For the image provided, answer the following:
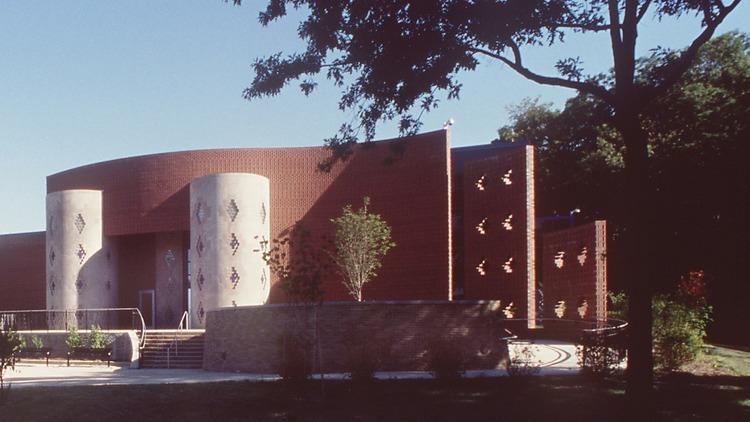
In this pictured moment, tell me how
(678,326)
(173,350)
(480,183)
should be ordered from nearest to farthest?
(678,326), (173,350), (480,183)

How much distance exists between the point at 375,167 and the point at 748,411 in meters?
19.7

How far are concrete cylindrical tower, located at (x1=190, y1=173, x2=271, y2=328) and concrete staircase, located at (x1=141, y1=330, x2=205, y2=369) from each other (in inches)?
140

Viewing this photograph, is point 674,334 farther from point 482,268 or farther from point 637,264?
point 482,268

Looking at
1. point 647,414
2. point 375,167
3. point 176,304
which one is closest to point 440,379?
point 647,414

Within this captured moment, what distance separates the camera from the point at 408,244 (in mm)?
28953

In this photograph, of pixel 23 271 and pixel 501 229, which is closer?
pixel 501 229

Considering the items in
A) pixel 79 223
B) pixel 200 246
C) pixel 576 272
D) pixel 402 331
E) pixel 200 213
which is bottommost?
pixel 402 331

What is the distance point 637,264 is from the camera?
1245 cm

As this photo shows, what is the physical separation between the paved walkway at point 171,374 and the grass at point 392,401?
5.44ft

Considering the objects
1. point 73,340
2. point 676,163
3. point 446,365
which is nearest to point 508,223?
point 676,163

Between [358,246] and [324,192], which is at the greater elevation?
[324,192]

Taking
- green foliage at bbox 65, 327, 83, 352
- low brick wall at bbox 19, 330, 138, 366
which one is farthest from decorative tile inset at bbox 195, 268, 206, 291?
green foliage at bbox 65, 327, 83, 352

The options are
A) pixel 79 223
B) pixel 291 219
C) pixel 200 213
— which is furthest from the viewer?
pixel 79 223

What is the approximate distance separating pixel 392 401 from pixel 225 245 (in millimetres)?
17632
